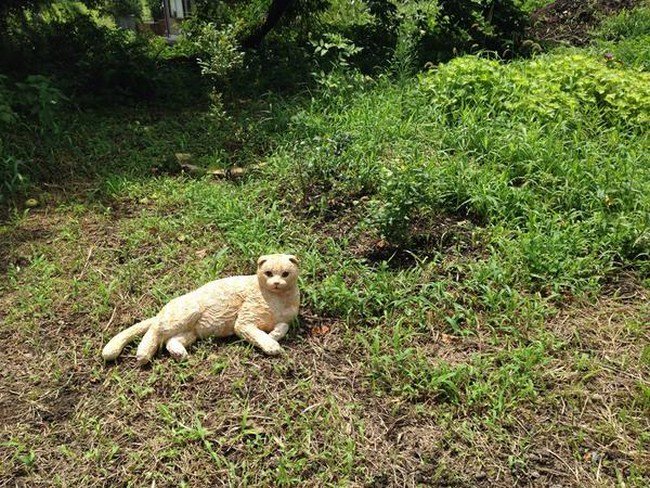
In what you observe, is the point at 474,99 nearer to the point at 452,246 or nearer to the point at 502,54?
the point at 452,246

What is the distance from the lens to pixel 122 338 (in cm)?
270

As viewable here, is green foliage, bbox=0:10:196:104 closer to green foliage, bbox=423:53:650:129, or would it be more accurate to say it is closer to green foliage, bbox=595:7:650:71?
green foliage, bbox=423:53:650:129

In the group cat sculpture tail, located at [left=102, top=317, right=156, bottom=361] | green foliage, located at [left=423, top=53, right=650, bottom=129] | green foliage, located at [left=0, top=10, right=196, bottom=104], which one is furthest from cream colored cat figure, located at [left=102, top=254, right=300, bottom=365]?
green foliage, located at [left=0, top=10, right=196, bottom=104]

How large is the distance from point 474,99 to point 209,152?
7.55ft

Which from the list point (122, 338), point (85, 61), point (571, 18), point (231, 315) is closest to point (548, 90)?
point (231, 315)

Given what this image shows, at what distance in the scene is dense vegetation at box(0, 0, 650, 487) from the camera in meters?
2.29

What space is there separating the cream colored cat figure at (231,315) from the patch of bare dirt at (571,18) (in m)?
6.13

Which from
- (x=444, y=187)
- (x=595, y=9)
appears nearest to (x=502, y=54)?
(x=595, y=9)

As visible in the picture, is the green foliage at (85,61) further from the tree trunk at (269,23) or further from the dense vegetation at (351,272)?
the tree trunk at (269,23)

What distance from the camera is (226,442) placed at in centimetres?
229

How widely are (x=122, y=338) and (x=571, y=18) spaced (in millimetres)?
7791

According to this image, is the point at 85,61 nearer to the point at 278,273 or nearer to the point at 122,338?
the point at 122,338

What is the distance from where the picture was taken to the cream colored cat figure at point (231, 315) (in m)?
2.64

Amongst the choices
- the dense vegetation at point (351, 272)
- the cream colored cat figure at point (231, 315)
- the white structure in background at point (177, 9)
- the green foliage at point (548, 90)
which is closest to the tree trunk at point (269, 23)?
the dense vegetation at point (351, 272)
